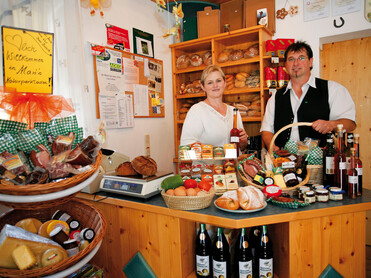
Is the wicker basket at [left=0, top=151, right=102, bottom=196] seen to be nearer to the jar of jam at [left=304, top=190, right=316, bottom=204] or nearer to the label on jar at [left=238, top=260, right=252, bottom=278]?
the label on jar at [left=238, top=260, right=252, bottom=278]

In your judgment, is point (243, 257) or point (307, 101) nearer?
point (243, 257)

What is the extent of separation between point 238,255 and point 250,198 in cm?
38

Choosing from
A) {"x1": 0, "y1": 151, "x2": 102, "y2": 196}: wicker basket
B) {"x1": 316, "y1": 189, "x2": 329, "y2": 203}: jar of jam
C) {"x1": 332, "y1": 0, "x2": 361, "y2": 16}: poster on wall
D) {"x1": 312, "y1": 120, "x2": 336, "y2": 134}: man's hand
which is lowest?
{"x1": 316, "y1": 189, "x2": 329, "y2": 203}: jar of jam

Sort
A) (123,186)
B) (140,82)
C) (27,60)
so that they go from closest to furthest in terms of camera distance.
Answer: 1. (27,60)
2. (123,186)
3. (140,82)

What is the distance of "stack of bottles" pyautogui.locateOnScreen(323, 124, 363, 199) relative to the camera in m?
1.44

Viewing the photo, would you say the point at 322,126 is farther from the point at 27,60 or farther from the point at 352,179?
the point at 27,60

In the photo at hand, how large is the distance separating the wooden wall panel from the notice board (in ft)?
7.01

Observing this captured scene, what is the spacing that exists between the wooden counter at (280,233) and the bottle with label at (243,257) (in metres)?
0.16

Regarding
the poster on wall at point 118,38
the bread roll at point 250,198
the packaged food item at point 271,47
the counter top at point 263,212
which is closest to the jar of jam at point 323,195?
the counter top at point 263,212

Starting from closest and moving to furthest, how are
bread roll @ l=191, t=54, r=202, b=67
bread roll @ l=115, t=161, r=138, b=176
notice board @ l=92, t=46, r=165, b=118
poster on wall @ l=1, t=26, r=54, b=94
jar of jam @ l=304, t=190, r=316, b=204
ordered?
poster on wall @ l=1, t=26, r=54, b=94 → jar of jam @ l=304, t=190, r=316, b=204 → bread roll @ l=115, t=161, r=138, b=176 → notice board @ l=92, t=46, r=165, b=118 → bread roll @ l=191, t=54, r=202, b=67

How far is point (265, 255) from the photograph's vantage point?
1.42m

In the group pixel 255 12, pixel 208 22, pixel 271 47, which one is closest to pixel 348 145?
pixel 271 47

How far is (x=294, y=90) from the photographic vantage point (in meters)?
2.59

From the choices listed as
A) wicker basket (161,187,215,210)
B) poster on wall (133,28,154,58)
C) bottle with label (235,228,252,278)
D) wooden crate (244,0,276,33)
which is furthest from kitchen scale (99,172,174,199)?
wooden crate (244,0,276,33)
